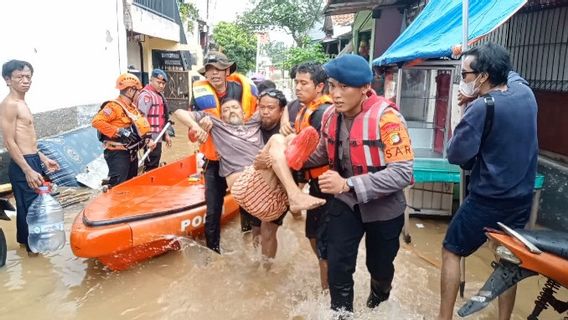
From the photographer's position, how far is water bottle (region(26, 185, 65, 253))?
13.1ft

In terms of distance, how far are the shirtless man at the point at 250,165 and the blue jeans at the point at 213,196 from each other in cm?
15

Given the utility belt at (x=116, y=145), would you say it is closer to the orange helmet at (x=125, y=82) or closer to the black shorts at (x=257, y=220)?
the orange helmet at (x=125, y=82)

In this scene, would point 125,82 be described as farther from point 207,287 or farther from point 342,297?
point 342,297

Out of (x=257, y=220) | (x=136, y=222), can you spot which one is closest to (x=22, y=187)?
(x=136, y=222)

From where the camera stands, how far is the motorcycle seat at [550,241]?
6.88ft

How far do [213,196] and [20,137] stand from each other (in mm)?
1809

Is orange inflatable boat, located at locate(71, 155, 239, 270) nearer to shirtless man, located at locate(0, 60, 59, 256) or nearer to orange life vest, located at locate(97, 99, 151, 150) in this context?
orange life vest, located at locate(97, 99, 151, 150)

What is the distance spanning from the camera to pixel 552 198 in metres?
4.57

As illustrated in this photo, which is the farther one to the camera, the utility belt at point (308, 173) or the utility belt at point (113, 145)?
the utility belt at point (113, 145)

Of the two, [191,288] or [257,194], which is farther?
[191,288]

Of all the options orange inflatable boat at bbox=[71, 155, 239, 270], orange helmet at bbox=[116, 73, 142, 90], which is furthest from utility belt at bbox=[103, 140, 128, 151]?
orange helmet at bbox=[116, 73, 142, 90]

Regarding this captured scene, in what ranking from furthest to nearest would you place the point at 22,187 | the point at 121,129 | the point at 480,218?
1. the point at 121,129
2. the point at 22,187
3. the point at 480,218

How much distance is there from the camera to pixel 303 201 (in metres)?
2.38

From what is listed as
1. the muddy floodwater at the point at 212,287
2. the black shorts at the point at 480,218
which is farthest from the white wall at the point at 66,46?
the black shorts at the point at 480,218
